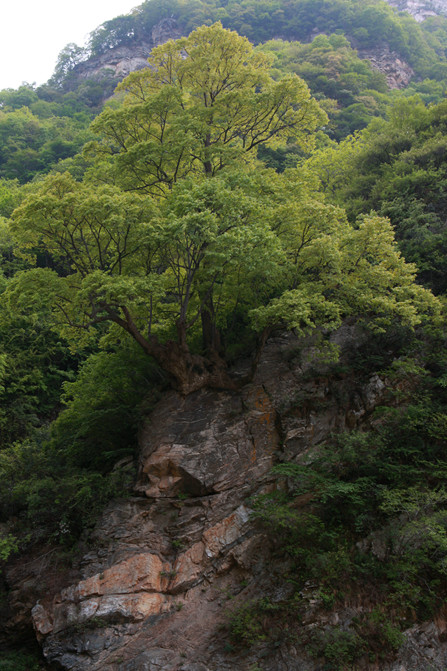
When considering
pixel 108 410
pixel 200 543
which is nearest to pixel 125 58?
pixel 108 410

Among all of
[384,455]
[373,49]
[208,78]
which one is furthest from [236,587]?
[373,49]

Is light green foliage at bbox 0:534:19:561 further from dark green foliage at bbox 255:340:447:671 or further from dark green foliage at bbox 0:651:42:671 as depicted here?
dark green foliage at bbox 255:340:447:671

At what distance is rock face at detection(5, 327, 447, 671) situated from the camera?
25.6ft

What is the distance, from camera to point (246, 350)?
1307 centimetres

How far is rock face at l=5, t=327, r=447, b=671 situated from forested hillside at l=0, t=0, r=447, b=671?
8 centimetres

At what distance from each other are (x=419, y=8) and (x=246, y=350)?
92753mm

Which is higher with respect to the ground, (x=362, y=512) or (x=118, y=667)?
(x=362, y=512)

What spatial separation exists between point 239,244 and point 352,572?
6641 millimetres

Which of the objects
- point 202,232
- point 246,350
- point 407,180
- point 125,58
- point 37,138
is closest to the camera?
point 202,232

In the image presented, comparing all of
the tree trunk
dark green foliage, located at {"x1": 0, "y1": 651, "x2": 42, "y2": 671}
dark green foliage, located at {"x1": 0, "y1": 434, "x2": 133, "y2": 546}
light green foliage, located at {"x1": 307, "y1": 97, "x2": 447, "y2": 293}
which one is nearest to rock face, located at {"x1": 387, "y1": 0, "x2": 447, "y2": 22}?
light green foliage, located at {"x1": 307, "y1": 97, "x2": 447, "y2": 293}

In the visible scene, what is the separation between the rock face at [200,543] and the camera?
7.79 metres

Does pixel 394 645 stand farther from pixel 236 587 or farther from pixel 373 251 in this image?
pixel 373 251

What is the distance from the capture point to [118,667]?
25.3 ft

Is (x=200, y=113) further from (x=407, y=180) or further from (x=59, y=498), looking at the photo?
(x=59, y=498)
